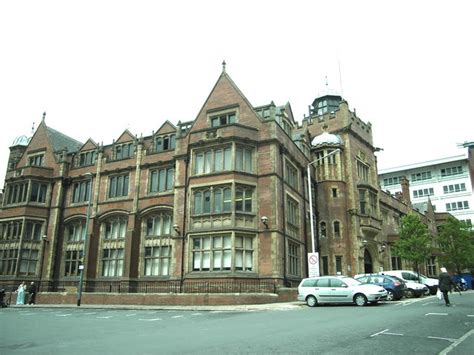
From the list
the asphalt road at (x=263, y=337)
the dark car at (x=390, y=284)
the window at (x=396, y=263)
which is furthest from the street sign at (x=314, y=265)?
the window at (x=396, y=263)

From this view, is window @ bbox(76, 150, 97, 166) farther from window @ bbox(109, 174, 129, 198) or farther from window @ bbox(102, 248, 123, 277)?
window @ bbox(102, 248, 123, 277)

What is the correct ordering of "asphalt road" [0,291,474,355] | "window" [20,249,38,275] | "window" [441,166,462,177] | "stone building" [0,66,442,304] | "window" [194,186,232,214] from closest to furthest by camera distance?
"asphalt road" [0,291,474,355], "stone building" [0,66,442,304], "window" [194,186,232,214], "window" [20,249,38,275], "window" [441,166,462,177]

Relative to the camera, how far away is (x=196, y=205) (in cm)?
2912

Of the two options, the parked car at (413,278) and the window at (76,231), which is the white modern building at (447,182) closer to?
the parked car at (413,278)

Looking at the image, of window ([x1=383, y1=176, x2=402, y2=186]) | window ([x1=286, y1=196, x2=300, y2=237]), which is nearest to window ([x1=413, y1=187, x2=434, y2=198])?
window ([x1=383, y1=176, x2=402, y2=186])

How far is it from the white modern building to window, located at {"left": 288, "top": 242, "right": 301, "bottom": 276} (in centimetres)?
5067

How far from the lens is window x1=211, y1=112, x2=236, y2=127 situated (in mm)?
31541

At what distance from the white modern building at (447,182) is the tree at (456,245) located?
27.6 m

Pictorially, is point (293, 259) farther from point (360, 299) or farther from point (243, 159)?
point (360, 299)

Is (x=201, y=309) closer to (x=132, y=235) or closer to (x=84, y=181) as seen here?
(x=132, y=235)

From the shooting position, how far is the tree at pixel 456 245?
47.8m

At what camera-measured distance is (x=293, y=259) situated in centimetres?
3077

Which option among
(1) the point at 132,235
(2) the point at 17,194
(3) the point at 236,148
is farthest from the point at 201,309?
(2) the point at 17,194

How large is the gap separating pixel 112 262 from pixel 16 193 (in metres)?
11.5
